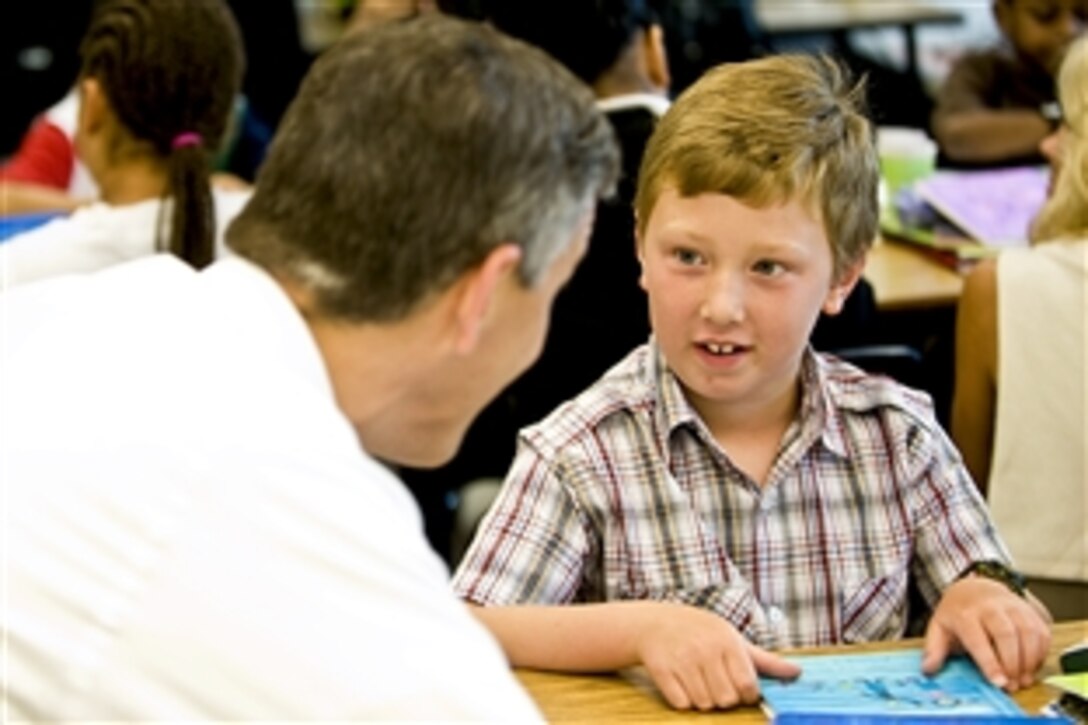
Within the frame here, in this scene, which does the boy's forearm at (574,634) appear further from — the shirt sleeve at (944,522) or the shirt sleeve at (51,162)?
the shirt sleeve at (51,162)

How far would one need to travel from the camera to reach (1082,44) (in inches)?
99.9

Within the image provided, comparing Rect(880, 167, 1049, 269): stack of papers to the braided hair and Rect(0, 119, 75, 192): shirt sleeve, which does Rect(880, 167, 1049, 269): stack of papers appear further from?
Rect(0, 119, 75, 192): shirt sleeve

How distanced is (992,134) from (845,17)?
251 centimetres

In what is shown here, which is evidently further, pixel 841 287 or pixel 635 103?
pixel 635 103

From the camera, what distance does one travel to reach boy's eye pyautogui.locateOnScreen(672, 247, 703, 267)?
197 cm

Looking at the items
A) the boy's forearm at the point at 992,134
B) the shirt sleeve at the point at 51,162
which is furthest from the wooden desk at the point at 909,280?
the shirt sleeve at the point at 51,162

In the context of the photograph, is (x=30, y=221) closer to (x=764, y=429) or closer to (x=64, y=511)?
(x=764, y=429)

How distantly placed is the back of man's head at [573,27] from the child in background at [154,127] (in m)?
0.45

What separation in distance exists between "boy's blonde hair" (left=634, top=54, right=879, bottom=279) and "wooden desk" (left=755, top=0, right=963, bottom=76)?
14.0ft

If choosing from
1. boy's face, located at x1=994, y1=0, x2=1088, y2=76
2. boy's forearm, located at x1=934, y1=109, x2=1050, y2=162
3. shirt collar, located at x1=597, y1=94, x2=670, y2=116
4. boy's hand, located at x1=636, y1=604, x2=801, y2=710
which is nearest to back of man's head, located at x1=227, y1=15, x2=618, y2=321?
boy's hand, located at x1=636, y1=604, x2=801, y2=710

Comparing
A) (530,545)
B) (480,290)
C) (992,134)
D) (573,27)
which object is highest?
(480,290)

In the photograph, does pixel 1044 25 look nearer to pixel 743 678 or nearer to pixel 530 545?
pixel 530 545

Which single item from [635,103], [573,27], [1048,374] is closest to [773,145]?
[1048,374]

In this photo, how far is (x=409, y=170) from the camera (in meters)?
1.34
